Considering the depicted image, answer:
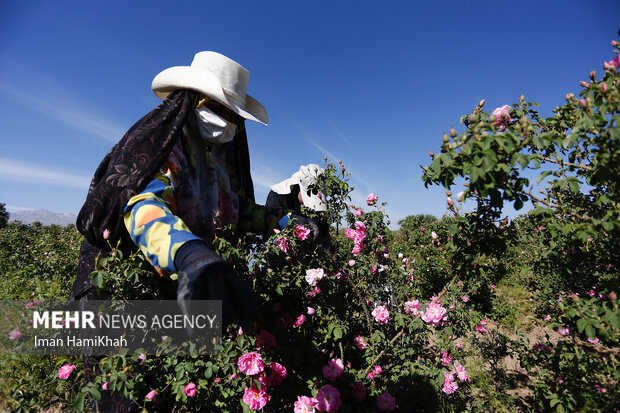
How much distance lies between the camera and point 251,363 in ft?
4.10

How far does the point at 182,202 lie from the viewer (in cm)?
153

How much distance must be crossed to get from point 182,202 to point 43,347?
2312mm

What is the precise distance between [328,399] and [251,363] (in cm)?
59

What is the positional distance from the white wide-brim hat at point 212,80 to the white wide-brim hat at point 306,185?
0.53 m

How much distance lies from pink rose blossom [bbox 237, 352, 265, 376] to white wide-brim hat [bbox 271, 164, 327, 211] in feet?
3.50

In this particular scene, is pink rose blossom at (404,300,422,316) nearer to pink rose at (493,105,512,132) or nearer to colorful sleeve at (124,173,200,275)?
pink rose at (493,105,512,132)

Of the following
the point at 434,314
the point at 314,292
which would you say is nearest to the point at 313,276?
the point at 314,292

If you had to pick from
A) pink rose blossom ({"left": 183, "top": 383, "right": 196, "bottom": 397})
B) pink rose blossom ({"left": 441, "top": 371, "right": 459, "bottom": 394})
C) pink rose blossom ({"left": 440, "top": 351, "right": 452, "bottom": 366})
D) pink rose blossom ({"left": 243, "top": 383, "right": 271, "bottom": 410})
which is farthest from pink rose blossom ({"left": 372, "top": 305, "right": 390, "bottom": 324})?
pink rose blossom ({"left": 183, "top": 383, "right": 196, "bottom": 397})

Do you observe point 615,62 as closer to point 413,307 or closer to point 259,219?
point 413,307

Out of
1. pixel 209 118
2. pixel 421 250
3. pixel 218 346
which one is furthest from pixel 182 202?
pixel 421 250

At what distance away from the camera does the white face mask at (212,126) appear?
5.22 feet

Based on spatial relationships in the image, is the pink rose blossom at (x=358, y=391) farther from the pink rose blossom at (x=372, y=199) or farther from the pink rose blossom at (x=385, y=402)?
the pink rose blossom at (x=372, y=199)

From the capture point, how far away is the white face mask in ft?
5.22

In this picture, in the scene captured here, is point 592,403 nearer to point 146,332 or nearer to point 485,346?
point 485,346
